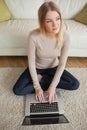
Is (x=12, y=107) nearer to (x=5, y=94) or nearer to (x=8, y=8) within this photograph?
(x=5, y=94)

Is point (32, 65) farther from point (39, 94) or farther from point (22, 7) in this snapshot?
point (22, 7)

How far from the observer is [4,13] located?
2428 millimetres

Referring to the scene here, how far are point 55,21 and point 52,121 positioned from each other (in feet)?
2.66

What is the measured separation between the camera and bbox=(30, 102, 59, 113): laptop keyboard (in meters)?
1.61

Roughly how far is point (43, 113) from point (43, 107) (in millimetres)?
55

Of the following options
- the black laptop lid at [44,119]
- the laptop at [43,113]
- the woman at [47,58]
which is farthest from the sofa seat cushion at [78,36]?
the black laptop lid at [44,119]

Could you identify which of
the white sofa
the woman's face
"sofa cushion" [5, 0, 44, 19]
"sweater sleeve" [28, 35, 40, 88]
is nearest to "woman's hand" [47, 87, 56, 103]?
"sweater sleeve" [28, 35, 40, 88]

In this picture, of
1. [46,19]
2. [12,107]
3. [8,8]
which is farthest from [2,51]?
[46,19]

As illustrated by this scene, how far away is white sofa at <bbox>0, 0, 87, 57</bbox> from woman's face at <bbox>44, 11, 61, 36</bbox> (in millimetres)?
705

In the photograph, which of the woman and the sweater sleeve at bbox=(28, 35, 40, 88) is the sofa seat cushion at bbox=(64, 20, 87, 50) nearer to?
the woman

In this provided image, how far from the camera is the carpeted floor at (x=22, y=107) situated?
151 centimetres

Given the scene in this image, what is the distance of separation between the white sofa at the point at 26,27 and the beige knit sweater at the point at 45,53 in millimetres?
528

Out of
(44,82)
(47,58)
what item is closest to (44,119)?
(44,82)

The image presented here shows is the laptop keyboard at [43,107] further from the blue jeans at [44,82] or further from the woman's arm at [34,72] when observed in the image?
the blue jeans at [44,82]
